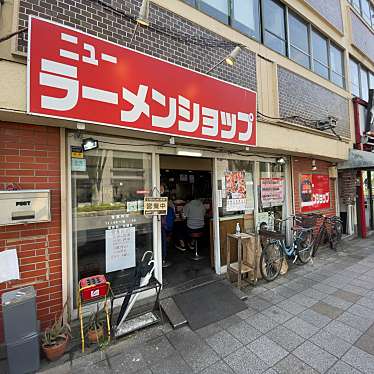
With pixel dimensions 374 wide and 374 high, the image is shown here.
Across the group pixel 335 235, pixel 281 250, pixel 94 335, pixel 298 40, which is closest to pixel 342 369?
pixel 281 250

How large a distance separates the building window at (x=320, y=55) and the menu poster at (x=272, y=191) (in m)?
4.19

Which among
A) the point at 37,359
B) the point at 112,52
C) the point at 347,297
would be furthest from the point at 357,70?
the point at 37,359

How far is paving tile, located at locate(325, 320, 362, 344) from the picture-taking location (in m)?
3.03

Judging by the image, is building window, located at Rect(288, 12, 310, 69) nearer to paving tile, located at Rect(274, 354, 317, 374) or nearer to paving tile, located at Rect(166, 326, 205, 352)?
paving tile, located at Rect(274, 354, 317, 374)

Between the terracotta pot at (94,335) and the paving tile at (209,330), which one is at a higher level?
the terracotta pot at (94,335)

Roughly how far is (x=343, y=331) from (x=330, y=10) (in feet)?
32.6

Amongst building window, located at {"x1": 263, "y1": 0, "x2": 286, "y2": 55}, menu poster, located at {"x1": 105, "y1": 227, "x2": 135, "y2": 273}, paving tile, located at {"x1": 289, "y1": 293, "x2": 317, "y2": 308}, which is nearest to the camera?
menu poster, located at {"x1": 105, "y1": 227, "x2": 135, "y2": 273}

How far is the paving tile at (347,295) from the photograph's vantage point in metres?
4.05

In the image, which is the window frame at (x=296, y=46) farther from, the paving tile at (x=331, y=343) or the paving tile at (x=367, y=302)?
the paving tile at (x=331, y=343)

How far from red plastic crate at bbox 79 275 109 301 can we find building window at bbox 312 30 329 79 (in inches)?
336

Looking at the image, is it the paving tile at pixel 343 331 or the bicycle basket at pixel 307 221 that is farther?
the bicycle basket at pixel 307 221

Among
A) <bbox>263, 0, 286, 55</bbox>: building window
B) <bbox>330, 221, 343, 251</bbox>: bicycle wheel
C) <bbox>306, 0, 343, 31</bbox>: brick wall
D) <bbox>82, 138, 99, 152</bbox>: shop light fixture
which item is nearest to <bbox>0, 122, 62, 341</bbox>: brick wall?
<bbox>82, 138, 99, 152</bbox>: shop light fixture

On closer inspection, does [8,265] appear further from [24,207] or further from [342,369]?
[342,369]

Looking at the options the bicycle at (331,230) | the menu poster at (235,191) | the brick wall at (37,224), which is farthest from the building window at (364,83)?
the brick wall at (37,224)
